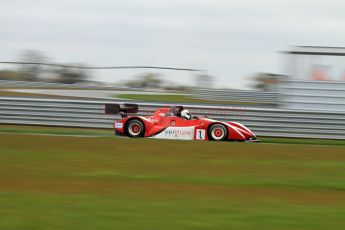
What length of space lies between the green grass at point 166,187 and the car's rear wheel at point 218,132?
2726 millimetres

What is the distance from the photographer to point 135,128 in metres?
14.4

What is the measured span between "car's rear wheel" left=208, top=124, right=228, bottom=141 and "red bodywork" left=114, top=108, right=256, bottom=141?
69 mm

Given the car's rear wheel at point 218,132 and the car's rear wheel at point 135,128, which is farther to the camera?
the car's rear wheel at point 135,128

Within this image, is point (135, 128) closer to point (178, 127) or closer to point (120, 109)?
point (120, 109)

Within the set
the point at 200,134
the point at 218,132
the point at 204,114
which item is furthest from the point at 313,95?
the point at 200,134

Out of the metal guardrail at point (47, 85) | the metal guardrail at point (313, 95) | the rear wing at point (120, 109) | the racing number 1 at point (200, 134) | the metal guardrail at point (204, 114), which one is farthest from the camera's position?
the metal guardrail at point (47, 85)

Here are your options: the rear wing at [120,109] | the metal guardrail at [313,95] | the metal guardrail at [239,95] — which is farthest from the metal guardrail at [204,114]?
the metal guardrail at [239,95]

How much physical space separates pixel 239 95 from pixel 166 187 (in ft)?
71.4

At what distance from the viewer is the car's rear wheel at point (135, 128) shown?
14.3 m

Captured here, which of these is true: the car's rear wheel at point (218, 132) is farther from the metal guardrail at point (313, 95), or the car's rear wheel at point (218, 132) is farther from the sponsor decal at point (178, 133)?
the metal guardrail at point (313, 95)

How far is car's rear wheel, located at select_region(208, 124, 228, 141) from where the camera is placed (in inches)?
543

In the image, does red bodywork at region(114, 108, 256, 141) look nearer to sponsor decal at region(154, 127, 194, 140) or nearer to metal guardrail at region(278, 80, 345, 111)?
sponsor decal at region(154, 127, 194, 140)

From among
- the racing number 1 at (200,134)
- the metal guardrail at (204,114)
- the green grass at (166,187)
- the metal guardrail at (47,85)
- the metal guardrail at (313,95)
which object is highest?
the metal guardrail at (47,85)

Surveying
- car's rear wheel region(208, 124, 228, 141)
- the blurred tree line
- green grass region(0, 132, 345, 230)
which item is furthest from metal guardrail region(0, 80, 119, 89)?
green grass region(0, 132, 345, 230)
